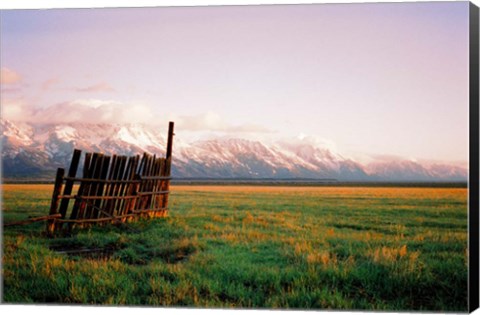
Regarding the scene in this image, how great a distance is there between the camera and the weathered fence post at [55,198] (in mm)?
12188

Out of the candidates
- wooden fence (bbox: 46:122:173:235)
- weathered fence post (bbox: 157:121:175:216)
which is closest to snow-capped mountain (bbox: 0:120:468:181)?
weathered fence post (bbox: 157:121:175:216)

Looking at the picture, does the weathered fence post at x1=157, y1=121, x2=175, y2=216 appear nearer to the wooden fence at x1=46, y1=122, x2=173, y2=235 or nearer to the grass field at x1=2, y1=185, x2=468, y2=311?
the wooden fence at x1=46, y1=122, x2=173, y2=235

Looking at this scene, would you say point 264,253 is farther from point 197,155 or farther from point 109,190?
point 109,190

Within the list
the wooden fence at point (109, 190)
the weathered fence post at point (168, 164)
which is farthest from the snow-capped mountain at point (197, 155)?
the wooden fence at point (109, 190)

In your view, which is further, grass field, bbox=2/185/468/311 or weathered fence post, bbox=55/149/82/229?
weathered fence post, bbox=55/149/82/229

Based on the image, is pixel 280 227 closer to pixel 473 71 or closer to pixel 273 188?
pixel 273 188

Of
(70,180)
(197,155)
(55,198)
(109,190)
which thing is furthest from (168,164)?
(55,198)

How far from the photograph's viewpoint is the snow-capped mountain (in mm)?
11453

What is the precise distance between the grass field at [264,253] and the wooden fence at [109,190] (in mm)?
244

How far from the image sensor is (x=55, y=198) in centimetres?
1231

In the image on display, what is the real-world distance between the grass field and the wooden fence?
24cm

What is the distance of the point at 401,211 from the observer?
37.5 ft

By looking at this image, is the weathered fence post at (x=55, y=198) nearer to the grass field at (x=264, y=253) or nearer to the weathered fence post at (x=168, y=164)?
the grass field at (x=264, y=253)

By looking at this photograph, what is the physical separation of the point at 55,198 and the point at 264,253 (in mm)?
3006
